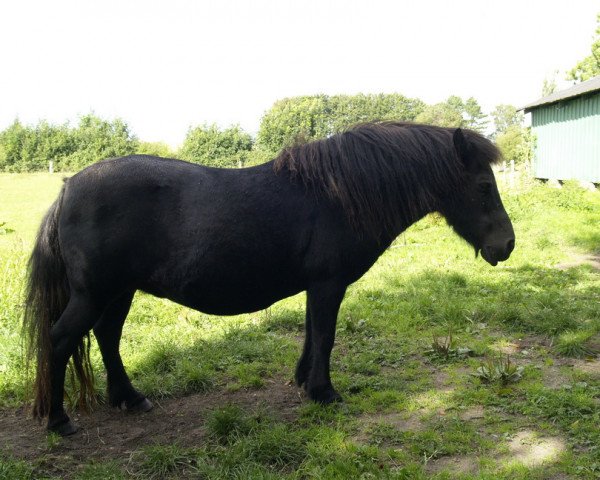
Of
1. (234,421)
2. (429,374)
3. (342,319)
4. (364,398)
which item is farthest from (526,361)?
(234,421)

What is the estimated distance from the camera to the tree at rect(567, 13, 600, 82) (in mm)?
40625

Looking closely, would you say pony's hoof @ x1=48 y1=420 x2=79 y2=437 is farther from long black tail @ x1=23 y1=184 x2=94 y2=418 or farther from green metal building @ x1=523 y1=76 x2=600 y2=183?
green metal building @ x1=523 y1=76 x2=600 y2=183

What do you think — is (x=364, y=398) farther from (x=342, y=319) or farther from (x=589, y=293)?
(x=589, y=293)

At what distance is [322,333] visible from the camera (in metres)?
3.89

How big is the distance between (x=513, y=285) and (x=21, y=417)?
6026 millimetres

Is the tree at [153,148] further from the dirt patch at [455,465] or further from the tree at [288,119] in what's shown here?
the dirt patch at [455,465]

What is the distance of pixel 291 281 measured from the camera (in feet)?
12.6

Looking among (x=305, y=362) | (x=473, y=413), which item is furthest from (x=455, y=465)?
(x=305, y=362)

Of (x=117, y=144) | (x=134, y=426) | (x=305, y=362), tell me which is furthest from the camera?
(x=117, y=144)

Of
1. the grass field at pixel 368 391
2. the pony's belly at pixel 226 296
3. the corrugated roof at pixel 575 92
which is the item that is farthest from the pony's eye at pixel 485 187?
the corrugated roof at pixel 575 92

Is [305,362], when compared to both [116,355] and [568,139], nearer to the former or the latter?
[116,355]

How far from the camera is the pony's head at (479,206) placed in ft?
13.0

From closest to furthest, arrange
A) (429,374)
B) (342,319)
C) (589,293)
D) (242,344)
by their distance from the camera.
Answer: (429,374)
(242,344)
(342,319)
(589,293)

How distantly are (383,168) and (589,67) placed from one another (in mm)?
47519
